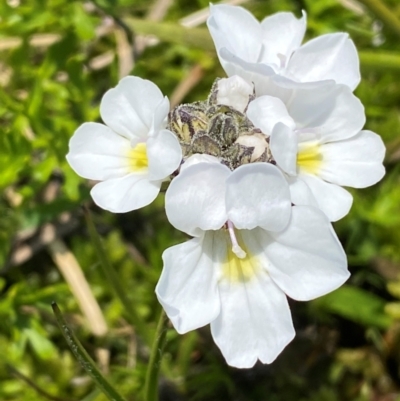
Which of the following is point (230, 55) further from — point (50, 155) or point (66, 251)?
point (66, 251)

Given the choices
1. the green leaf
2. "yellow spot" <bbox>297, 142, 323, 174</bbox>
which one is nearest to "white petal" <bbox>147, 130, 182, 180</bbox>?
"yellow spot" <bbox>297, 142, 323, 174</bbox>

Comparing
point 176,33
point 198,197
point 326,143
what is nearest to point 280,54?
point 326,143

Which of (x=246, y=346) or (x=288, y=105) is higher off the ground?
(x=288, y=105)

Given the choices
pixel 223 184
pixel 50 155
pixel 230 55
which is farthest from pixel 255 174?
pixel 50 155

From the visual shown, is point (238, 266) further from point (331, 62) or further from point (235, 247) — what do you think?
point (331, 62)

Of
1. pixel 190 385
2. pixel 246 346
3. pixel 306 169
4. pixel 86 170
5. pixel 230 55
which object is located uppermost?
pixel 230 55

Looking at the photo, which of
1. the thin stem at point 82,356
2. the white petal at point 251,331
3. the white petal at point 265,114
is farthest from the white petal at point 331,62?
the thin stem at point 82,356

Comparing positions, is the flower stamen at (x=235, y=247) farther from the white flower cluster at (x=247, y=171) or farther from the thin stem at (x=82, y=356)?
the thin stem at (x=82, y=356)
